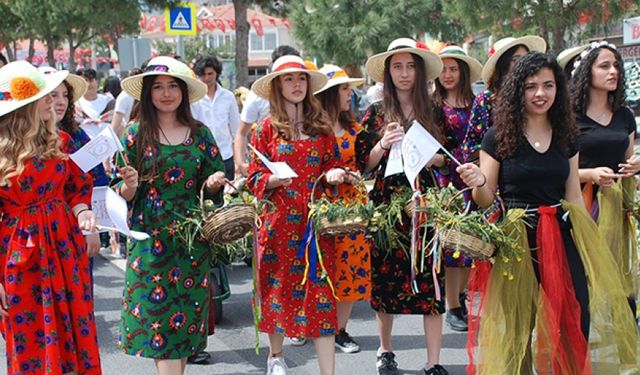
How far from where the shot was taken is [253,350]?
5.90 meters

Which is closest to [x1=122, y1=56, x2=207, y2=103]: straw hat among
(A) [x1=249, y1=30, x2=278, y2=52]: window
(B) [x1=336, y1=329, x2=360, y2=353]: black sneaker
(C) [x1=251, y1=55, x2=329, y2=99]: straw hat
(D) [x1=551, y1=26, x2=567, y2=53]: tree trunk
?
(C) [x1=251, y1=55, x2=329, y2=99]: straw hat

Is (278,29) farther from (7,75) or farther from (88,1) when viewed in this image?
(7,75)

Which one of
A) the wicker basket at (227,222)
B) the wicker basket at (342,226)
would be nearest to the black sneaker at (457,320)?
the wicker basket at (342,226)

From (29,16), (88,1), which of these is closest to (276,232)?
(88,1)

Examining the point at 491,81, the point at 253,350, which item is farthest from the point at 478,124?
the point at 253,350

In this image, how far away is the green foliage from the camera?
27297 mm

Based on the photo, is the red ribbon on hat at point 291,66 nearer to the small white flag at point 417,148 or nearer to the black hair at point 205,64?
the small white flag at point 417,148

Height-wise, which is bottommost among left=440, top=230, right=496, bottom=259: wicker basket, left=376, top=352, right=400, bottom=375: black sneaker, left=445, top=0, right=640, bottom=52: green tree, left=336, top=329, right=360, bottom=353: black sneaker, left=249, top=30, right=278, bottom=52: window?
left=336, top=329, right=360, bottom=353: black sneaker

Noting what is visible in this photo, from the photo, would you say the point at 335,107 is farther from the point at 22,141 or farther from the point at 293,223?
the point at 22,141

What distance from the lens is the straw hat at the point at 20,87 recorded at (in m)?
3.90

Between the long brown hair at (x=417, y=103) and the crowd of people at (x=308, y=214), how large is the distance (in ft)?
0.04

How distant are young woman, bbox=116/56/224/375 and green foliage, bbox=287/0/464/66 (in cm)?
2294

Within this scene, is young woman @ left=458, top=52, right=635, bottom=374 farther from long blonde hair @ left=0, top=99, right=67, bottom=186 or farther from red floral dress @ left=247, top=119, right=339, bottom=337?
long blonde hair @ left=0, top=99, right=67, bottom=186

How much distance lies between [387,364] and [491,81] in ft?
6.44
